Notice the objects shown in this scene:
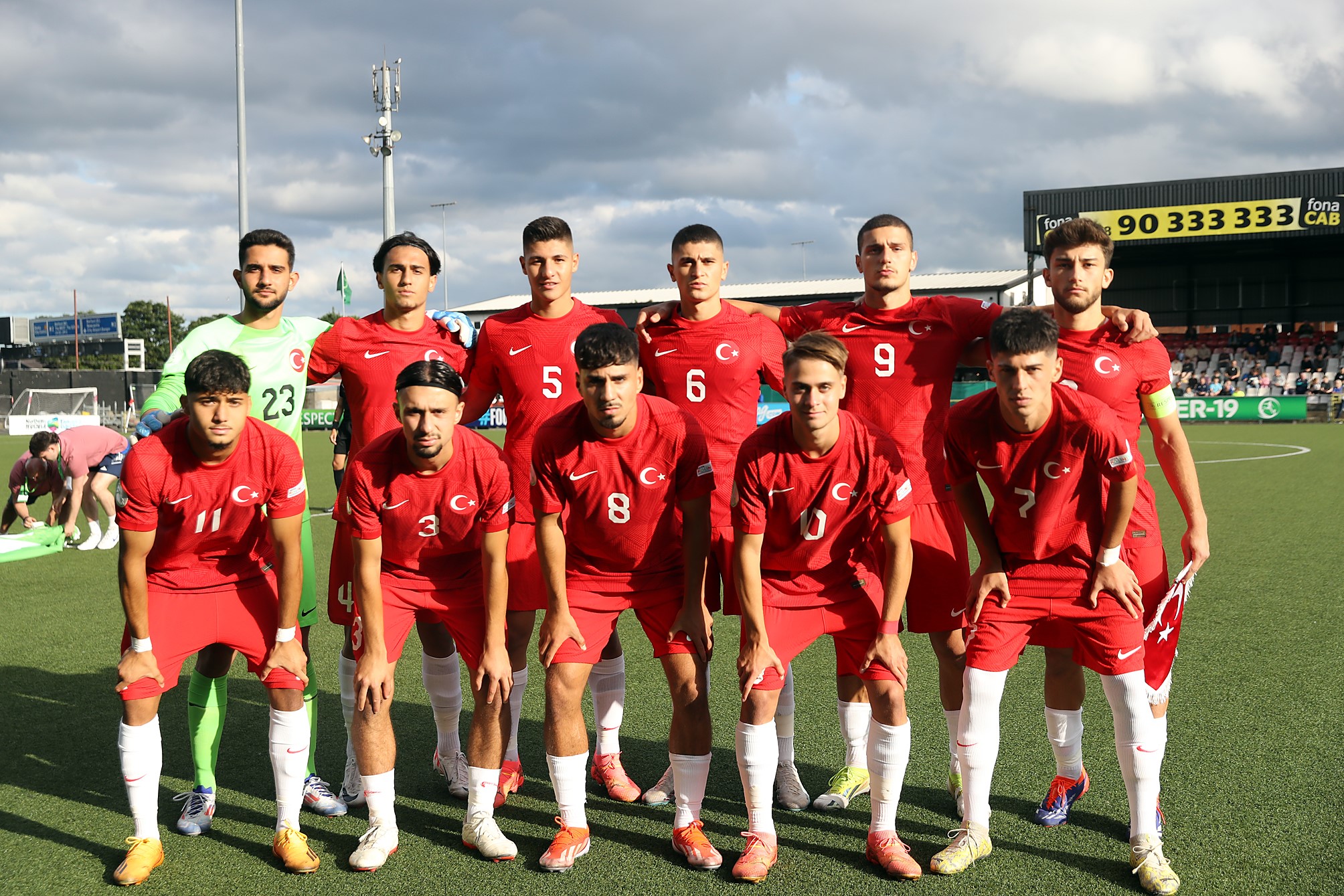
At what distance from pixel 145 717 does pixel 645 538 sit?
207 centimetres

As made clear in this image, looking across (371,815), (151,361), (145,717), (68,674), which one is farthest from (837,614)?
(151,361)

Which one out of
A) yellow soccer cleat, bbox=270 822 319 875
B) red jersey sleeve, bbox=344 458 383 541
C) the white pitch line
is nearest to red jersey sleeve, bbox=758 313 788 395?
red jersey sleeve, bbox=344 458 383 541

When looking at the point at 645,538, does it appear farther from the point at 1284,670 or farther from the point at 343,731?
the point at 1284,670

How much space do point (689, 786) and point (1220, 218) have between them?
3930 centimetres

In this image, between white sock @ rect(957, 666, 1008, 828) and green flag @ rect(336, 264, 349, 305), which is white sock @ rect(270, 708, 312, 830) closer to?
white sock @ rect(957, 666, 1008, 828)

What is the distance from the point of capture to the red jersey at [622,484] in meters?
4.00

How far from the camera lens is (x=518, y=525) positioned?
4.55m

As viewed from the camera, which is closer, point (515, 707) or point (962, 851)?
point (962, 851)

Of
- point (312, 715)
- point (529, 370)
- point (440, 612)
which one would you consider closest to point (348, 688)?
point (312, 715)

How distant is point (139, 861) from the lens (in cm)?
384

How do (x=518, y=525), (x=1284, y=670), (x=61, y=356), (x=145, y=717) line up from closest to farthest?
(x=145, y=717) → (x=518, y=525) → (x=1284, y=670) → (x=61, y=356)

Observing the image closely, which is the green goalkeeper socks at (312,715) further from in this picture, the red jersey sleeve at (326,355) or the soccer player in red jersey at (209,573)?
the red jersey sleeve at (326,355)

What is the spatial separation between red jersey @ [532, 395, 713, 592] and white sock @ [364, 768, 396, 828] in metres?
1.07

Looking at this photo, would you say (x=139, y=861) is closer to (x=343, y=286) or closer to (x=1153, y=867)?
(x=1153, y=867)
